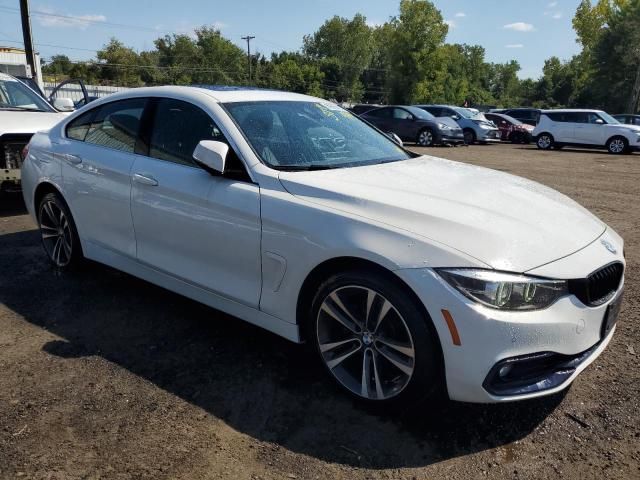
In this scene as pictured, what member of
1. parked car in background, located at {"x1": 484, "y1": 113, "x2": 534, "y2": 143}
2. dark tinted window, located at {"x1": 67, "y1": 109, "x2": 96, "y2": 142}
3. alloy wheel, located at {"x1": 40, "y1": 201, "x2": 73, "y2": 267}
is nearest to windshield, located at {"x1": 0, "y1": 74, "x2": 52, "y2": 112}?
alloy wheel, located at {"x1": 40, "y1": 201, "x2": 73, "y2": 267}

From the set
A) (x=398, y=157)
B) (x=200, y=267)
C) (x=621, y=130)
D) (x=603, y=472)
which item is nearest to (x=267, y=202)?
(x=200, y=267)

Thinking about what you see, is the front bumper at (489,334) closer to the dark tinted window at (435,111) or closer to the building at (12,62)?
the dark tinted window at (435,111)

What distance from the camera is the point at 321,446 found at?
2475 mm

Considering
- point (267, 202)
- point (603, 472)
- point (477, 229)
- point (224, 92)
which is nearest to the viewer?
point (603, 472)

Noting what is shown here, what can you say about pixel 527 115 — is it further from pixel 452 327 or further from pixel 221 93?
pixel 452 327

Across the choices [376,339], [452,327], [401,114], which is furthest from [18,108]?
[401,114]

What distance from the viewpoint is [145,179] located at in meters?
3.55

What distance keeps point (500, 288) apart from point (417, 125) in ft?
61.3

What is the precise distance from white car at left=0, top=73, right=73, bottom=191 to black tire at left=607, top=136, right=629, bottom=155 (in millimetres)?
18633

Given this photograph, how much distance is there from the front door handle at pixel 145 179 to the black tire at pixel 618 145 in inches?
779

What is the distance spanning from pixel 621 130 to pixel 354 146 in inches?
744

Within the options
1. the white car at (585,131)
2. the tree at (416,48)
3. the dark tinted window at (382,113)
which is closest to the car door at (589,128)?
the white car at (585,131)

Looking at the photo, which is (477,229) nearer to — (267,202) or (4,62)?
(267,202)

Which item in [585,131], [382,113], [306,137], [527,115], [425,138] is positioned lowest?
[425,138]
